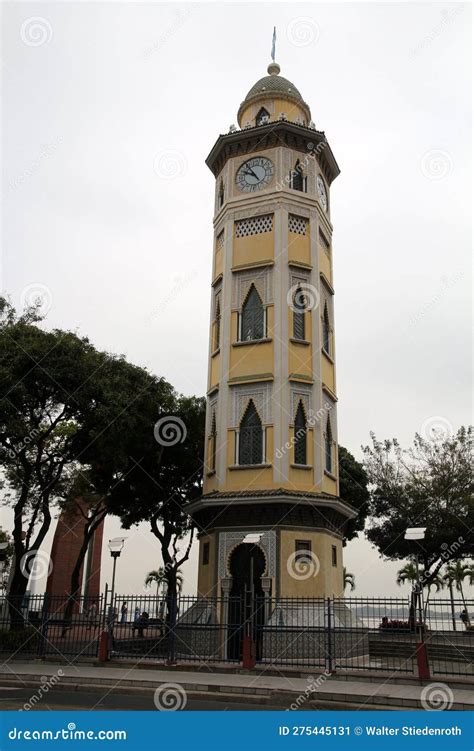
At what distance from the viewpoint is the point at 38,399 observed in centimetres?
2208

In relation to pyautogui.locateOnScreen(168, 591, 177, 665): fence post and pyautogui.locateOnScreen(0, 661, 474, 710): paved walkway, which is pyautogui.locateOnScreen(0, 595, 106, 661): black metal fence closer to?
pyautogui.locateOnScreen(0, 661, 474, 710): paved walkway

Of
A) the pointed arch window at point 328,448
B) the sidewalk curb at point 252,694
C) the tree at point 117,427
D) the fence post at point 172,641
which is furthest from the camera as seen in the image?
the tree at point 117,427

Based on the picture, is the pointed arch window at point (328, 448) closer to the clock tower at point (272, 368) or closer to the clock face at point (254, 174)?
the clock tower at point (272, 368)

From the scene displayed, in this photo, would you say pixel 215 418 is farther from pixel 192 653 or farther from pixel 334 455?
pixel 192 653

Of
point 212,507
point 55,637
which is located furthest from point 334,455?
point 55,637

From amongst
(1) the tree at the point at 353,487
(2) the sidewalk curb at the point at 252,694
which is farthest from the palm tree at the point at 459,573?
(2) the sidewalk curb at the point at 252,694

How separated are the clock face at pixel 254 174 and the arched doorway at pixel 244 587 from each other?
13.3 m

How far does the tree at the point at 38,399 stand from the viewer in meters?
21.0

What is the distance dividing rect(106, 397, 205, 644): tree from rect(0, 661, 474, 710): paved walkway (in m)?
11.4

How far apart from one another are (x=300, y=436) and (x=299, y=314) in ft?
14.5

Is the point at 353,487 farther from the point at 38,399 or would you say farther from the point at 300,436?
the point at 38,399

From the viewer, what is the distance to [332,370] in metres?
24.4

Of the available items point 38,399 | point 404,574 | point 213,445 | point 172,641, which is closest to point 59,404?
point 38,399

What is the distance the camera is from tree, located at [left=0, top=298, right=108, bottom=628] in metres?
21.0
